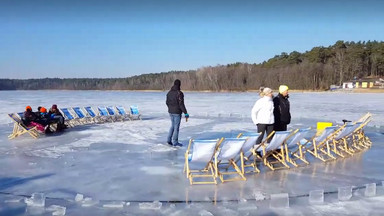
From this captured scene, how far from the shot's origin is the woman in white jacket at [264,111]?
21.8 ft

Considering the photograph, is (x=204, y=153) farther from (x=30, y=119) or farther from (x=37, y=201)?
(x=30, y=119)

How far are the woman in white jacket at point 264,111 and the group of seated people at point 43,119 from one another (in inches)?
252

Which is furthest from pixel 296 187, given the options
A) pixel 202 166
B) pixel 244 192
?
pixel 202 166

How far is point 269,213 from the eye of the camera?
4184 millimetres

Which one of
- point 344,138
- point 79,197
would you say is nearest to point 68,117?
point 79,197

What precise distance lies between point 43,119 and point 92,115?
3.05m

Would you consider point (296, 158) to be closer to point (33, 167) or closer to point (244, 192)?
point (244, 192)

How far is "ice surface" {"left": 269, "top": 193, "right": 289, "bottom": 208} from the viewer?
174 inches

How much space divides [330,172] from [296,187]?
4.16 ft

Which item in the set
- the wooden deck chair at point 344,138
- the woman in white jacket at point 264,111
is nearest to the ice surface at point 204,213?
the woman in white jacket at point 264,111

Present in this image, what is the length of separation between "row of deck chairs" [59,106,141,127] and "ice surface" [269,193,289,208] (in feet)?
30.0

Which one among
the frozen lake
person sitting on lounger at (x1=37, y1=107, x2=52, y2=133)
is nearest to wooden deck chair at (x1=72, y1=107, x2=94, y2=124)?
person sitting on lounger at (x1=37, y1=107, x2=52, y2=133)

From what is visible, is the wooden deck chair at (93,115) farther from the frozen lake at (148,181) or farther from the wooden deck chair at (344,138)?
the wooden deck chair at (344,138)

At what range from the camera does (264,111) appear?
6.69 meters
